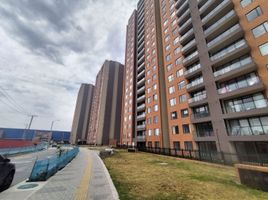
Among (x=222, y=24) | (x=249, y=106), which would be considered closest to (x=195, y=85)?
(x=249, y=106)

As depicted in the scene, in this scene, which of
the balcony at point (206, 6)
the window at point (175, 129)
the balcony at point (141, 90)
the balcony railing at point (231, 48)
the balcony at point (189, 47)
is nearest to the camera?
the balcony railing at point (231, 48)

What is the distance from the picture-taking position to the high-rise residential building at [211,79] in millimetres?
18688

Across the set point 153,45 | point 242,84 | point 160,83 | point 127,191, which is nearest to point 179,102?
point 160,83

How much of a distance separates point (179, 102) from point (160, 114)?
22.9 feet

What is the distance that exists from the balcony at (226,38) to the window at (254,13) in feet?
5.32

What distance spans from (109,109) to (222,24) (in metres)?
69.8

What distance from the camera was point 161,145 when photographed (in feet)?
110

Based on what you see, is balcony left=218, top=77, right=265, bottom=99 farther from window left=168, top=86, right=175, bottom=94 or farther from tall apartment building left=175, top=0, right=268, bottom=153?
window left=168, top=86, right=175, bottom=94

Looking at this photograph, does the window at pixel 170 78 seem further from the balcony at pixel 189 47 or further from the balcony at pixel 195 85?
the balcony at pixel 195 85

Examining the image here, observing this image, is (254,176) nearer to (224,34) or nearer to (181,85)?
(224,34)

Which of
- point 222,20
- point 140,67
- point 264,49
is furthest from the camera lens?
point 140,67

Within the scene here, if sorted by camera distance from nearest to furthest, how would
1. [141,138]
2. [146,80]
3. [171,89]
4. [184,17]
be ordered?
1. [184,17]
2. [171,89]
3. [141,138]
4. [146,80]

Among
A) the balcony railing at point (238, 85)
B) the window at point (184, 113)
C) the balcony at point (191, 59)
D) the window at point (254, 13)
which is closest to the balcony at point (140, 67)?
the balcony at point (191, 59)

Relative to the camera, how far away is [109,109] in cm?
8344
